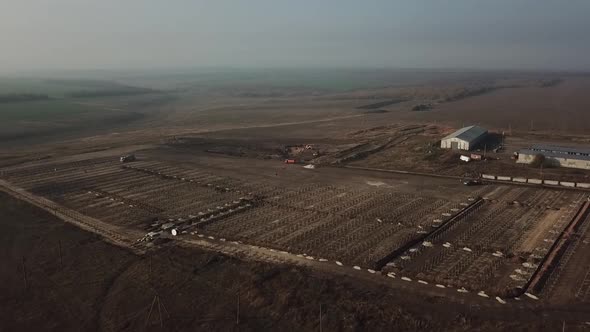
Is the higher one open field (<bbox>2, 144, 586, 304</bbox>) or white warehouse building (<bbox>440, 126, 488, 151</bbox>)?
white warehouse building (<bbox>440, 126, 488, 151</bbox>)

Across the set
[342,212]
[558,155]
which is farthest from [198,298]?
[558,155]

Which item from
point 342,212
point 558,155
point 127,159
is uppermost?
point 558,155

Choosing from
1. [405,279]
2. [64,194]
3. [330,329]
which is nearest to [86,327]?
[330,329]

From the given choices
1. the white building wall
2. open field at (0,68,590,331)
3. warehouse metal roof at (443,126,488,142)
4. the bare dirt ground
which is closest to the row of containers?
open field at (0,68,590,331)

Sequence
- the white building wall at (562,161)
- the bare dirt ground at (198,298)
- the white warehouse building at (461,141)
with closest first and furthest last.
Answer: the bare dirt ground at (198,298)
the white building wall at (562,161)
the white warehouse building at (461,141)

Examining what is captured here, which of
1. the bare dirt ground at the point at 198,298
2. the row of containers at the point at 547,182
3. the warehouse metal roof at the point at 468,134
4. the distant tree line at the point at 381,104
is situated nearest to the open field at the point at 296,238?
the bare dirt ground at the point at 198,298

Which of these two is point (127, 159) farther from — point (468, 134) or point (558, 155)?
point (558, 155)

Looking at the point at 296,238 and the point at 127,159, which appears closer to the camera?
the point at 296,238

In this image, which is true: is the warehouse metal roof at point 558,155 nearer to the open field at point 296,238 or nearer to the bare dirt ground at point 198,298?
the open field at point 296,238

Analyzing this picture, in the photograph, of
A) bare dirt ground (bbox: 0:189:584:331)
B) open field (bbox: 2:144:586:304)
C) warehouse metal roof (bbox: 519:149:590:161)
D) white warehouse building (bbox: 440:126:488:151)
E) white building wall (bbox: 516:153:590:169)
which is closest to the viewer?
bare dirt ground (bbox: 0:189:584:331)

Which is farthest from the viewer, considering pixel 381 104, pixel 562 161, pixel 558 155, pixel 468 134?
pixel 381 104

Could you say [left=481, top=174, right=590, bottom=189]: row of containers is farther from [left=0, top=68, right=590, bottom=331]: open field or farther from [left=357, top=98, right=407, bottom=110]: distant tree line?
[left=357, top=98, right=407, bottom=110]: distant tree line
